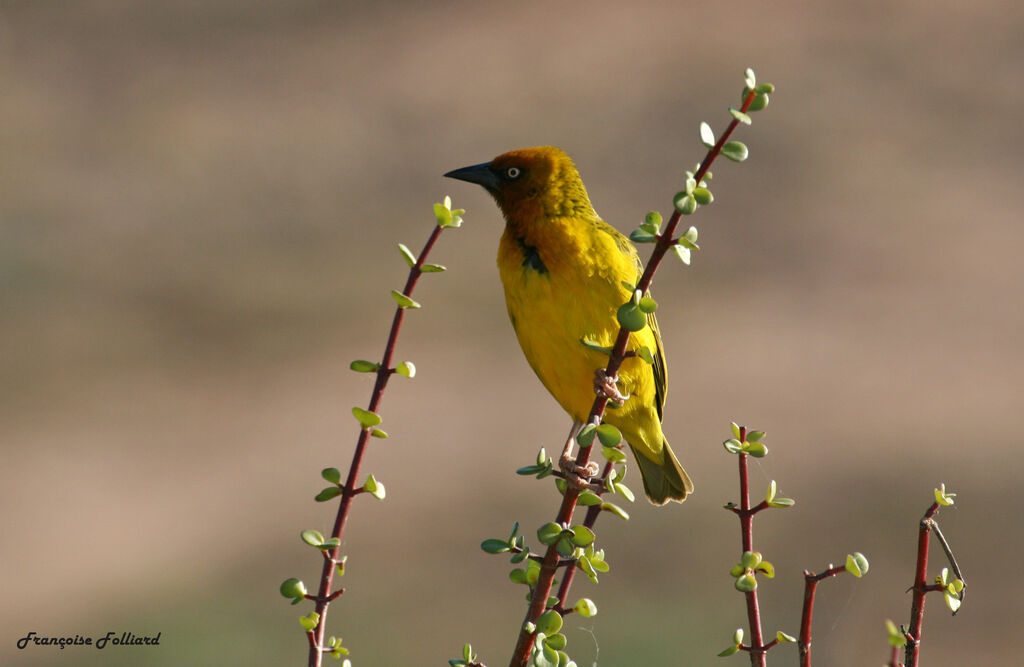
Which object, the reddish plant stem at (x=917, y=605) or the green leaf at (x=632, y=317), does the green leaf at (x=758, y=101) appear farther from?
the reddish plant stem at (x=917, y=605)

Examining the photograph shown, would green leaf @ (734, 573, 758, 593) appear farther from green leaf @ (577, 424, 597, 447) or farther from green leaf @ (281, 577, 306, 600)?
green leaf @ (281, 577, 306, 600)

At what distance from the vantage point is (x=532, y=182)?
4055 millimetres

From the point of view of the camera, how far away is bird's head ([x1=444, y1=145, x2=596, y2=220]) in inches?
159

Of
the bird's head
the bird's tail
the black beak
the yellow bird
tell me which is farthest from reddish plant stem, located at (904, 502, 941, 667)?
the bird's tail

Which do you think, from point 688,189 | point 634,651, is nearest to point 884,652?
point 634,651

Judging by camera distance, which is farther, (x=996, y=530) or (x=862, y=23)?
(x=862, y=23)

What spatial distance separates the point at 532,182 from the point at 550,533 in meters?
2.27

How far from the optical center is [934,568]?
8.03 m

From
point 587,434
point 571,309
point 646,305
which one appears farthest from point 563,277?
point 646,305

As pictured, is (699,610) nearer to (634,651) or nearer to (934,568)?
(634,651)

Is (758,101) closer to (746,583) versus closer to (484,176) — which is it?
(746,583)

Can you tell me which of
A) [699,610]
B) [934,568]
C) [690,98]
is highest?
[690,98]

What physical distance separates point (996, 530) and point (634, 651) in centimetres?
343

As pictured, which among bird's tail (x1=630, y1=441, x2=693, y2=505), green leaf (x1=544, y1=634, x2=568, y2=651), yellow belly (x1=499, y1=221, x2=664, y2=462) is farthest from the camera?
bird's tail (x1=630, y1=441, x2=693, y2=505)
